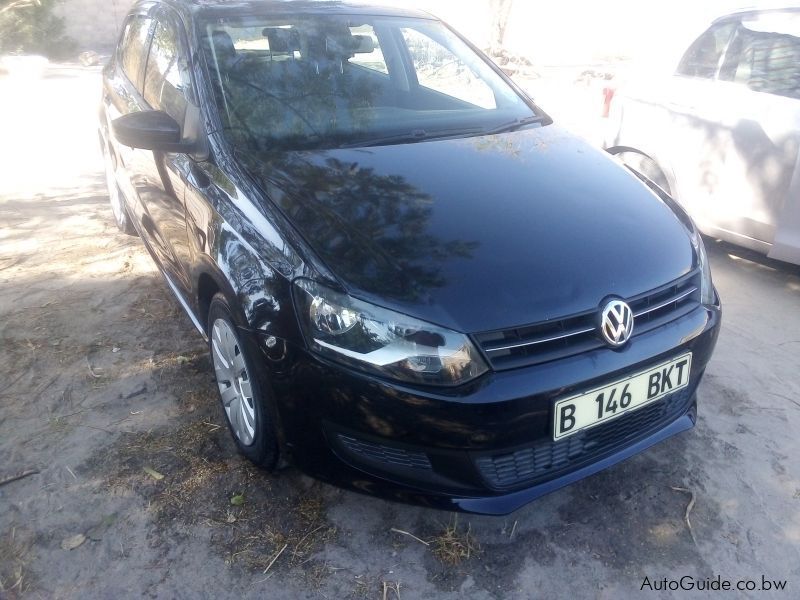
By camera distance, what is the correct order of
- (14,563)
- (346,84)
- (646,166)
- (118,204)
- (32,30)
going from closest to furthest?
(14,563) → (346,84) → (646,166) → (118,204) → (32,30)

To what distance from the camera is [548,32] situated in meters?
16.8

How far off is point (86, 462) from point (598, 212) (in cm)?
212

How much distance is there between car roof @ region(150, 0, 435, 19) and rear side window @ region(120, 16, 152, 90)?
273mm

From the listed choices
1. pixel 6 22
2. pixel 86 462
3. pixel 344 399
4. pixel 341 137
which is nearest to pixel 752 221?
pixel 341 137

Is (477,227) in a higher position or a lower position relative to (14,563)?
higher

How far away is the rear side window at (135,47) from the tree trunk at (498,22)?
9687 millimetres

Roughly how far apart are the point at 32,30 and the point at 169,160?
1350cm

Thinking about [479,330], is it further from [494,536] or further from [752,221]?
[752,221]

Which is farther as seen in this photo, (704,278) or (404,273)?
(704,278)

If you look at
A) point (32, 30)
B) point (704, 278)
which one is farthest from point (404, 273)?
point (32, 30)

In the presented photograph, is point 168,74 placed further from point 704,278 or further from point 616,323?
point 704,278

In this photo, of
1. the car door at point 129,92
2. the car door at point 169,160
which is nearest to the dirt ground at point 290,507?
the car door at point 169,160

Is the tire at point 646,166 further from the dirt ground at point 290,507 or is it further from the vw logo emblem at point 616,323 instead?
the vw logo emblem at point 616,323

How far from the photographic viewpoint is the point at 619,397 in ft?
6.65
